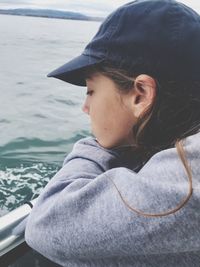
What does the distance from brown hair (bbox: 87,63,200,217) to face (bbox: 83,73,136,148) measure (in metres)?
0.03

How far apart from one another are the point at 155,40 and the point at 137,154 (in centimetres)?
44

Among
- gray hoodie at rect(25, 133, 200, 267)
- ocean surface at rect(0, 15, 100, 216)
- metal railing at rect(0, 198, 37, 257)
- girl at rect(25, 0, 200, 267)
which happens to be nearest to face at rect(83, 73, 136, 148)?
girl at rect(25, 0, 200, 267)

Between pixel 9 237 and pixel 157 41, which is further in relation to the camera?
pixel 9 237

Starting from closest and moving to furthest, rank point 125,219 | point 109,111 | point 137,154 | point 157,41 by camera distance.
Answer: point 125,219
point 157,41
point 109,111
point 137,154

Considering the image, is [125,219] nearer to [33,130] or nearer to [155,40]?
[155,40]

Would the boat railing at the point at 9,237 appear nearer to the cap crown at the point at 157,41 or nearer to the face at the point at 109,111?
the face at the point at 109,111

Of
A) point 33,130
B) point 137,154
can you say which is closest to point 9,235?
point 137,154

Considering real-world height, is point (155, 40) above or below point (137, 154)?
above

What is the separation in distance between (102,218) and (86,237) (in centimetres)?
8

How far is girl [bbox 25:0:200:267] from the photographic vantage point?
2.95ft

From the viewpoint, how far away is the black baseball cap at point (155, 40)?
108cm

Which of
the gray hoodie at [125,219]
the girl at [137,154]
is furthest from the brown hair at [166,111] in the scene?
the gray hoodie at [125,219]

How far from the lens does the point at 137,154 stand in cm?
137

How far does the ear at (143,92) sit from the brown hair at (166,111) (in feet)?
0.04
